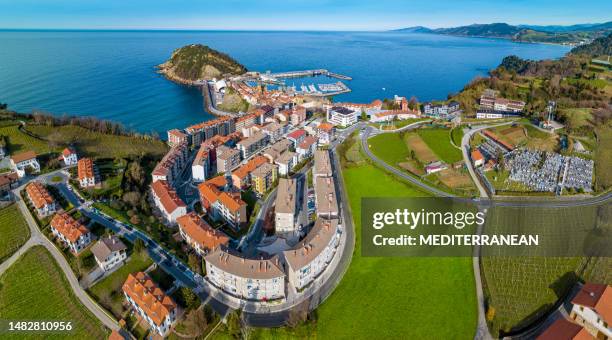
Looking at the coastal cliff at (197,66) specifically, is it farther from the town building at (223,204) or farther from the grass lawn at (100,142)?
the town building at (223,204)

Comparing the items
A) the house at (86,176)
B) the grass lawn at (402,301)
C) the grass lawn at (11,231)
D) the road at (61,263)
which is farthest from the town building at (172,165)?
the grass lawn at (402,301)

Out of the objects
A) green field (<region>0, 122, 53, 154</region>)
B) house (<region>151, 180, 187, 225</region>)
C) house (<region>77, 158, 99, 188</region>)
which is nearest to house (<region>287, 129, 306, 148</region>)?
house (<region>151, 180, 187, 225</region>)

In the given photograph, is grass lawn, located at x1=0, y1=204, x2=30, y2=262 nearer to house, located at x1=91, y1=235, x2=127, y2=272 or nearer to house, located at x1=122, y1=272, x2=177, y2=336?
house, located at x1=91, y1=235, x2=127, y2=272

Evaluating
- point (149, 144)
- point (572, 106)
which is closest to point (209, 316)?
point (149, 144)

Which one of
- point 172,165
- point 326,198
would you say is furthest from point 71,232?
point 326,198

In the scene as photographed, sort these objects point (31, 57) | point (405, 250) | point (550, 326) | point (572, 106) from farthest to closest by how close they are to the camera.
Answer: point (31, 57) < point (572, 106) < point (405, 250) < point (550, 326)

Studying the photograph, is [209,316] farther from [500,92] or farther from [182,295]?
[500,92]

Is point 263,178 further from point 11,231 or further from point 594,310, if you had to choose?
point 594,310
